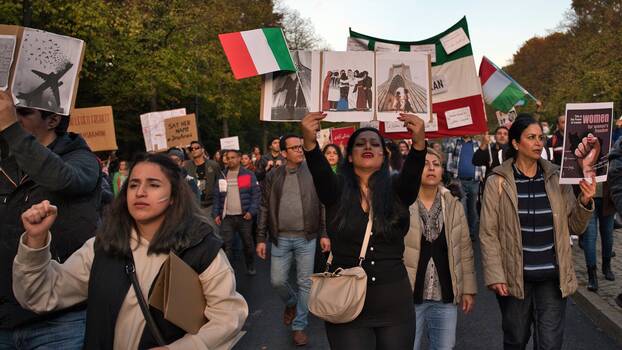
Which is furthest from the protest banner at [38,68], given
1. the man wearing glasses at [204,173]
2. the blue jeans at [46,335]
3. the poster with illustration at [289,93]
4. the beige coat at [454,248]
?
the man wearing glasses at [204,173]

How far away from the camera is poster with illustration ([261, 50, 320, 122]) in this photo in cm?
407

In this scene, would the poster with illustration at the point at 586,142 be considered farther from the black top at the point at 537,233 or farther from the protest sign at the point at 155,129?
the protest sign at the point at 155,129

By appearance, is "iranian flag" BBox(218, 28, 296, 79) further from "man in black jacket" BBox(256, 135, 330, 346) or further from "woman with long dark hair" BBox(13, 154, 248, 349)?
"man in black jacket" BBox(256, 135, 330, 346)

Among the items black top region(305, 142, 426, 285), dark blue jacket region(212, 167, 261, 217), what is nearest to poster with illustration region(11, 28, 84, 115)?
black top region(305, 142, 426, 285)

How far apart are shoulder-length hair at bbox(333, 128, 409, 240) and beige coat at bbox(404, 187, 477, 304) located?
77cm

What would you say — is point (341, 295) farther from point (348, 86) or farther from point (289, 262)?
point (289, 262)

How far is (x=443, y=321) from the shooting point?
419cm

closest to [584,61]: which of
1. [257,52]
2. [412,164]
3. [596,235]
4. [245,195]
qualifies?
[596,235]

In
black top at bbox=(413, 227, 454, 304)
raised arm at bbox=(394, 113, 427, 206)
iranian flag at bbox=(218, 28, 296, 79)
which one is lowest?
black top at bbox=(413, 227, 454, 304)

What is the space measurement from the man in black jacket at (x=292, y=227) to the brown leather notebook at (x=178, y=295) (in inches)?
139

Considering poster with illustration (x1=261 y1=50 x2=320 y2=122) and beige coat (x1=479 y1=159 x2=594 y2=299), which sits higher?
poster with illustration (x1=261 y1=50 x2=320 y2=122)

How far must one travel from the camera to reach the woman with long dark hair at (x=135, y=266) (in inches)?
93.5

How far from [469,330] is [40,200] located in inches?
175

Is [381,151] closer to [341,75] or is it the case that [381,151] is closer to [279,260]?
[341,75]
